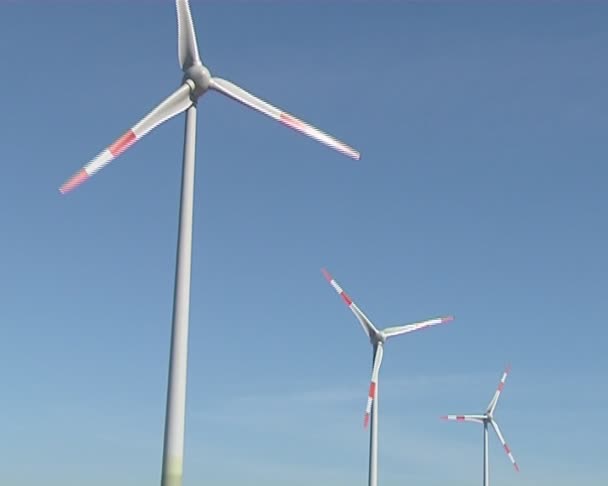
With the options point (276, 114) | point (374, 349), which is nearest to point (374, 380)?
point (374, 349)

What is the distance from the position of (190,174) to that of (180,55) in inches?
362

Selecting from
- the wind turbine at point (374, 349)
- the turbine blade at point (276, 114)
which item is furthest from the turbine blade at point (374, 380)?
the turbine blade at point (276, 114)

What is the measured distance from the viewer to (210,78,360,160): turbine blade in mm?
61156

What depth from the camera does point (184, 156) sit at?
56375 mm

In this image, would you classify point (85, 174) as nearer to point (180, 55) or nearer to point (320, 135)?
point (180, 55)

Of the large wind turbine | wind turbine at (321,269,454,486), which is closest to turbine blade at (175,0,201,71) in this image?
the large wind turbine

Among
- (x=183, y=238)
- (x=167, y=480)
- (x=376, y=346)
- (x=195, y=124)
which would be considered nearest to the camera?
(x=167, y=480)

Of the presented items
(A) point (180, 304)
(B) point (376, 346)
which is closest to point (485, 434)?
(B) point (376, 346)

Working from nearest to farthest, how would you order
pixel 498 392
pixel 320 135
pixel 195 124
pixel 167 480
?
pixel 167 480 < pixel 195 124 < pixel 320 135 < pixel 498 392

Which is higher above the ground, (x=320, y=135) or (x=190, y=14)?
(x=190, y=14)

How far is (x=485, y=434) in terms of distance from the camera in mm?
152625

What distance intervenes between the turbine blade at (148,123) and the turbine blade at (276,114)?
2089 millimetres

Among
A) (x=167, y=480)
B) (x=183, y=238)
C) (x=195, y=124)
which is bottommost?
(x=167, y=480)

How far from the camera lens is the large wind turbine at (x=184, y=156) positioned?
166ft
